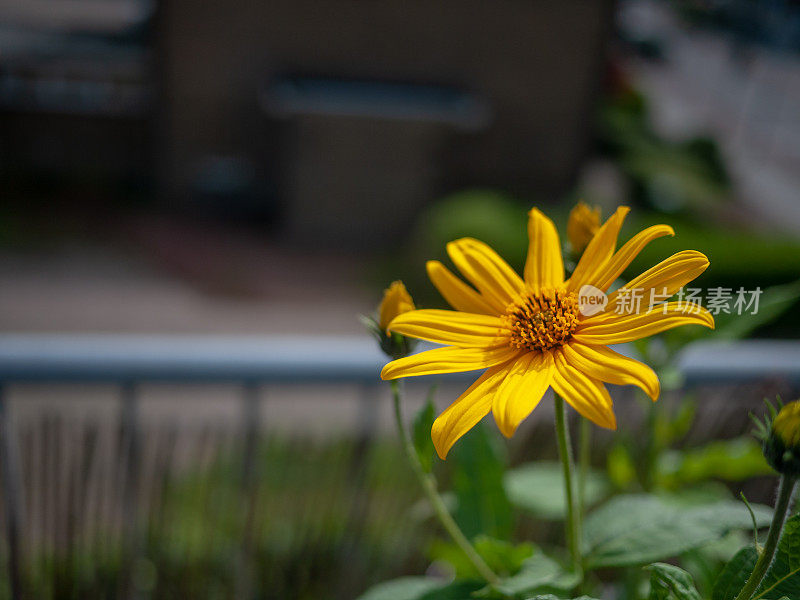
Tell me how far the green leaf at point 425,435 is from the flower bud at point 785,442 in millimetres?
218

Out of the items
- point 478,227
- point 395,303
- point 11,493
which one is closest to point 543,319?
point 395,303

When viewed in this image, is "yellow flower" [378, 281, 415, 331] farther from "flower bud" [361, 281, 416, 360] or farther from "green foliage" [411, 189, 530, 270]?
"green foliage" [411, 189, 530, 270]

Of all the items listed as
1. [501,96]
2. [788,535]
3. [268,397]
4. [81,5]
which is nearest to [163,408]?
[268,397]

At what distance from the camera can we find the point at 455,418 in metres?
0.47

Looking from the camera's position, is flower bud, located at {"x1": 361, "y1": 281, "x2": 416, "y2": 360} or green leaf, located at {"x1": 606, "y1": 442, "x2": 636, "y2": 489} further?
green leaf, located at {"x1": 606, "y1": 442, "x2": 636, "y2": 489}

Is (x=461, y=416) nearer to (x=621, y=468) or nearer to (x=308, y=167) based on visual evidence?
(x=621, y=468)

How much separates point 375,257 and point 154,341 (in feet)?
20.2

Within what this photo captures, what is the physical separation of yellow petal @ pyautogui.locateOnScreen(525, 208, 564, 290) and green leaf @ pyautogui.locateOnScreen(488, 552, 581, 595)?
0.20 metres

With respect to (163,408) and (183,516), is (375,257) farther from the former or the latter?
(183,516)

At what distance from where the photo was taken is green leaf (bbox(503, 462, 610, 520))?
88 cm

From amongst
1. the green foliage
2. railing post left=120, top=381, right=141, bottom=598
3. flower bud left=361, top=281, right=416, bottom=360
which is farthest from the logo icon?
the green foliage

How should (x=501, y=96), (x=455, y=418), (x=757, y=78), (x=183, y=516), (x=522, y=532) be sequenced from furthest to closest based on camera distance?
1. (x=757, y=78)
2. (x=501, y=96)
3. (x=183, y=516)
4. (x=522, y=532)
5. (x=455, y=418)

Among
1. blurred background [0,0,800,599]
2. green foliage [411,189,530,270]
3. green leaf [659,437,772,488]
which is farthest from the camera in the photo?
green foliage [411,189,530,270]

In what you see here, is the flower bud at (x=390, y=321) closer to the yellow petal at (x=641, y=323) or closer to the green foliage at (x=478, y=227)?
the yellow petal at (x=641, y=323)
